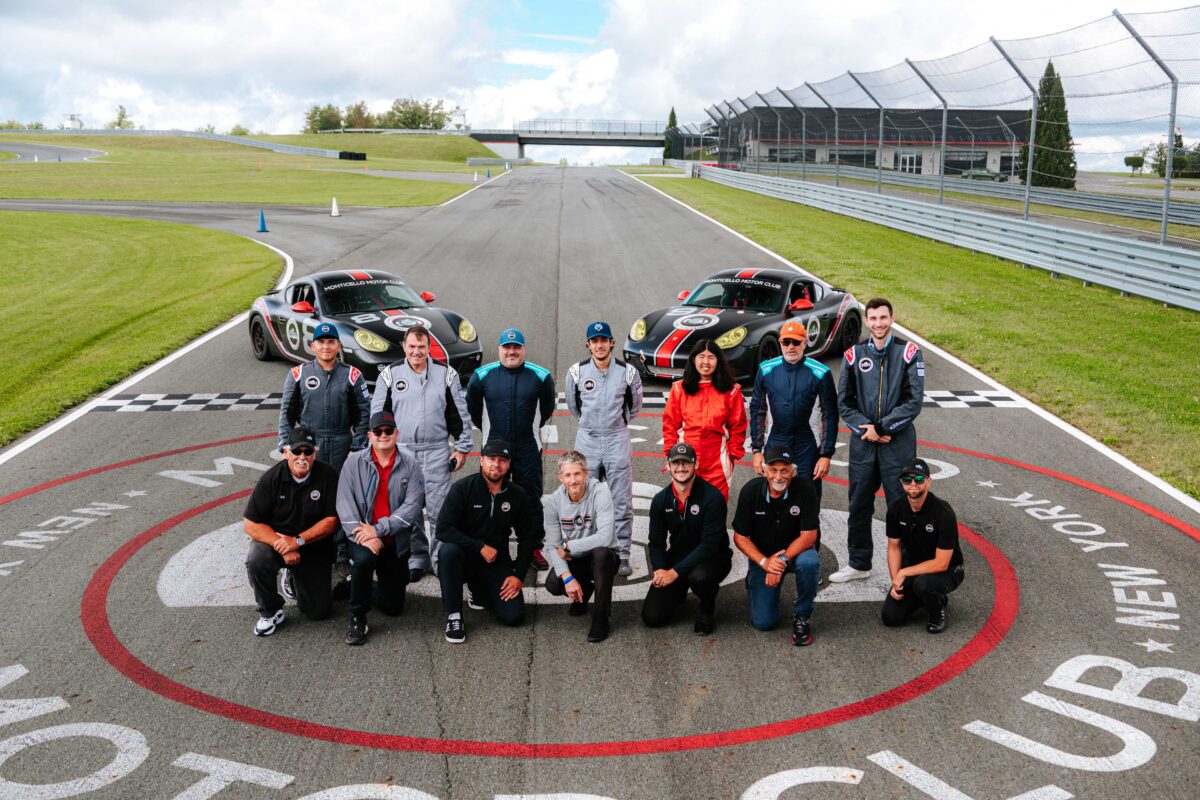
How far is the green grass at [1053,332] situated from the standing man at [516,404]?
611 cm

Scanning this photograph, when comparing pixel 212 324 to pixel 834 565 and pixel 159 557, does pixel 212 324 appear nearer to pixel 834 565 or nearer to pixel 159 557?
pixel 159 557

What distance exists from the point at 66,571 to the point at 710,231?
80.8 ft

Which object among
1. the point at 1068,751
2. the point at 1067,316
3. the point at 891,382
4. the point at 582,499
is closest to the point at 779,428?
the point at 891,382

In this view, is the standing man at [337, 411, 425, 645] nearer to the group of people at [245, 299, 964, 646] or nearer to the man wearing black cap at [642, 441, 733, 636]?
the group of people at [245, 299, 964, 646]

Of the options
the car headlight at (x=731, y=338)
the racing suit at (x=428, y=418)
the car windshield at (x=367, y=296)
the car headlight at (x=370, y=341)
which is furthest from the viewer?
the car windshield at (x=367, y=296)

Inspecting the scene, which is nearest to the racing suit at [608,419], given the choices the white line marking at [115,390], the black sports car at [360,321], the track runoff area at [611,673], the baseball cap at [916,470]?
the track runoff area at [611,673]

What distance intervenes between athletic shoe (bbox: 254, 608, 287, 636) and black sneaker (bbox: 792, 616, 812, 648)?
134 inches

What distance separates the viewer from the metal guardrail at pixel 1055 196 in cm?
2095

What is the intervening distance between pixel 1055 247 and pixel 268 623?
19.4 metres

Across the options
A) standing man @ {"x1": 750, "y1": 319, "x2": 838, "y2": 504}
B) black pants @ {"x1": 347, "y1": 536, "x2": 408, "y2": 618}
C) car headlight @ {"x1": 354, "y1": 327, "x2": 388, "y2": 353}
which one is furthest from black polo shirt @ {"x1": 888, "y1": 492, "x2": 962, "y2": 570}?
car headlight @ {"x1": 354, "y1": 327, "x2": 388, "y2": 353}

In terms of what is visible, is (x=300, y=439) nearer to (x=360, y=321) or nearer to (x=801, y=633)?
(x=801, y=633)

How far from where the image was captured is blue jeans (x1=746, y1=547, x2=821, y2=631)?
6320 mm

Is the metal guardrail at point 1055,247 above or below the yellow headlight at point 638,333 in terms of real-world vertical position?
above

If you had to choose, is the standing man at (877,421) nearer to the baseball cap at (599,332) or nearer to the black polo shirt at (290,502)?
the baseball cap at (599,332)
